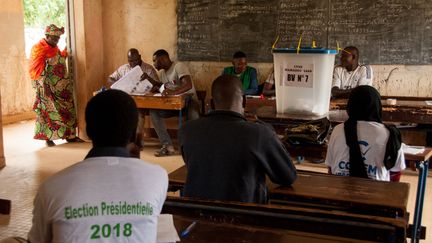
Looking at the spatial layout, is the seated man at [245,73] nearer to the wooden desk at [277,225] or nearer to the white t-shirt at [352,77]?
the white t-shirt at [352,77]

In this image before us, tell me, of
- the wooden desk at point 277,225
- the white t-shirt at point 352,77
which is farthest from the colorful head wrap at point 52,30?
the wooden desk at point 277,225

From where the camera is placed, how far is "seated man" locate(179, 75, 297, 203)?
210cm

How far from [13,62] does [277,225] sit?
7.67 m

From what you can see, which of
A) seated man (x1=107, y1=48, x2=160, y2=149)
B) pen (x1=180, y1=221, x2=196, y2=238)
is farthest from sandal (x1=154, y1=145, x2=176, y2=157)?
pen (x1=180, y1=221, x2=196, y2=238)

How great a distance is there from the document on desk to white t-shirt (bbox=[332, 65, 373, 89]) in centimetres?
223

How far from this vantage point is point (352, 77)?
5617 mm

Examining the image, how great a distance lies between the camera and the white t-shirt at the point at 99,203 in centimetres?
130

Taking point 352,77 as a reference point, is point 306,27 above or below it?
above

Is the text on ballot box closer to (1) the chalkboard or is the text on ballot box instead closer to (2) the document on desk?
(1) the chalkboard

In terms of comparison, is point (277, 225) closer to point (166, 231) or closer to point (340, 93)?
point (166, 231)

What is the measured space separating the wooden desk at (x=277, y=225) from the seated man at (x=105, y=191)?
1.03 feet

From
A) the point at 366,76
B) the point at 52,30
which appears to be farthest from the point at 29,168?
the point at 366,76

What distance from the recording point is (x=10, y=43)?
827cm

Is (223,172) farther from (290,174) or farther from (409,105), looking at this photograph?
(409,105)
